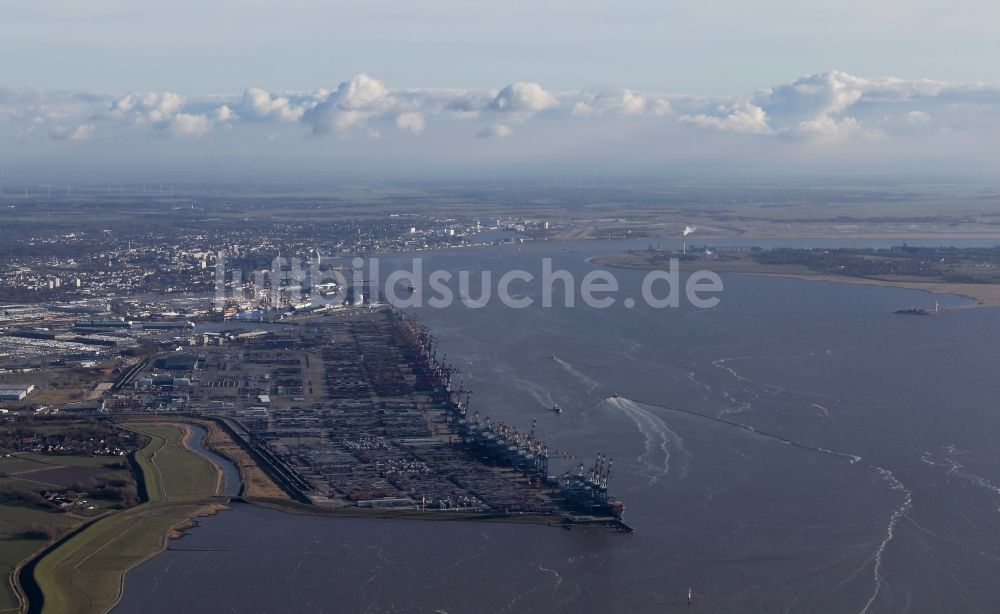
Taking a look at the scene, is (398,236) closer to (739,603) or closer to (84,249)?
(84,249)

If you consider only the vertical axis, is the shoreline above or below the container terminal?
above

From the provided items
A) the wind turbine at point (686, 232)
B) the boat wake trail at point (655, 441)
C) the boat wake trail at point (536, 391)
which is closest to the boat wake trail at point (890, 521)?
the boat wake trail at point (655, 441)

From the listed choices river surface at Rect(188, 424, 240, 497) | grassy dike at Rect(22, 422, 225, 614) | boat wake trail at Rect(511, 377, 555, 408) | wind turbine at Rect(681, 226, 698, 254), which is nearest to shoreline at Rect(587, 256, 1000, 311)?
wind turbine at Rect(681, 226, 698, 254)

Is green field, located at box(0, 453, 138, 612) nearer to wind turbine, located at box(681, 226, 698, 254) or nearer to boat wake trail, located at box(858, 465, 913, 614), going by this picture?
boat wake trail, located at box(858, 465, 913, 614)

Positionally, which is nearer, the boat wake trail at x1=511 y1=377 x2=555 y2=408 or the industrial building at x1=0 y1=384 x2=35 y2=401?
the boat wake trail at x1=511 y1=377 x2=555 y2=408

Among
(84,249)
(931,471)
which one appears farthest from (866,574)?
(84,249)

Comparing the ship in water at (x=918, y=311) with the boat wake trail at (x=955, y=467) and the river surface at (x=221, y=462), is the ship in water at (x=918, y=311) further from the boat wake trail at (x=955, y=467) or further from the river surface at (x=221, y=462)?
the river surface at (x=221, y=462)

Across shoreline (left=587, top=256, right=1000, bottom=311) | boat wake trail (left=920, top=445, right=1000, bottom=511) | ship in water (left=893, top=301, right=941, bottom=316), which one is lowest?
boat wake trail (left=920, top=445, right=1000, bottom=511)
